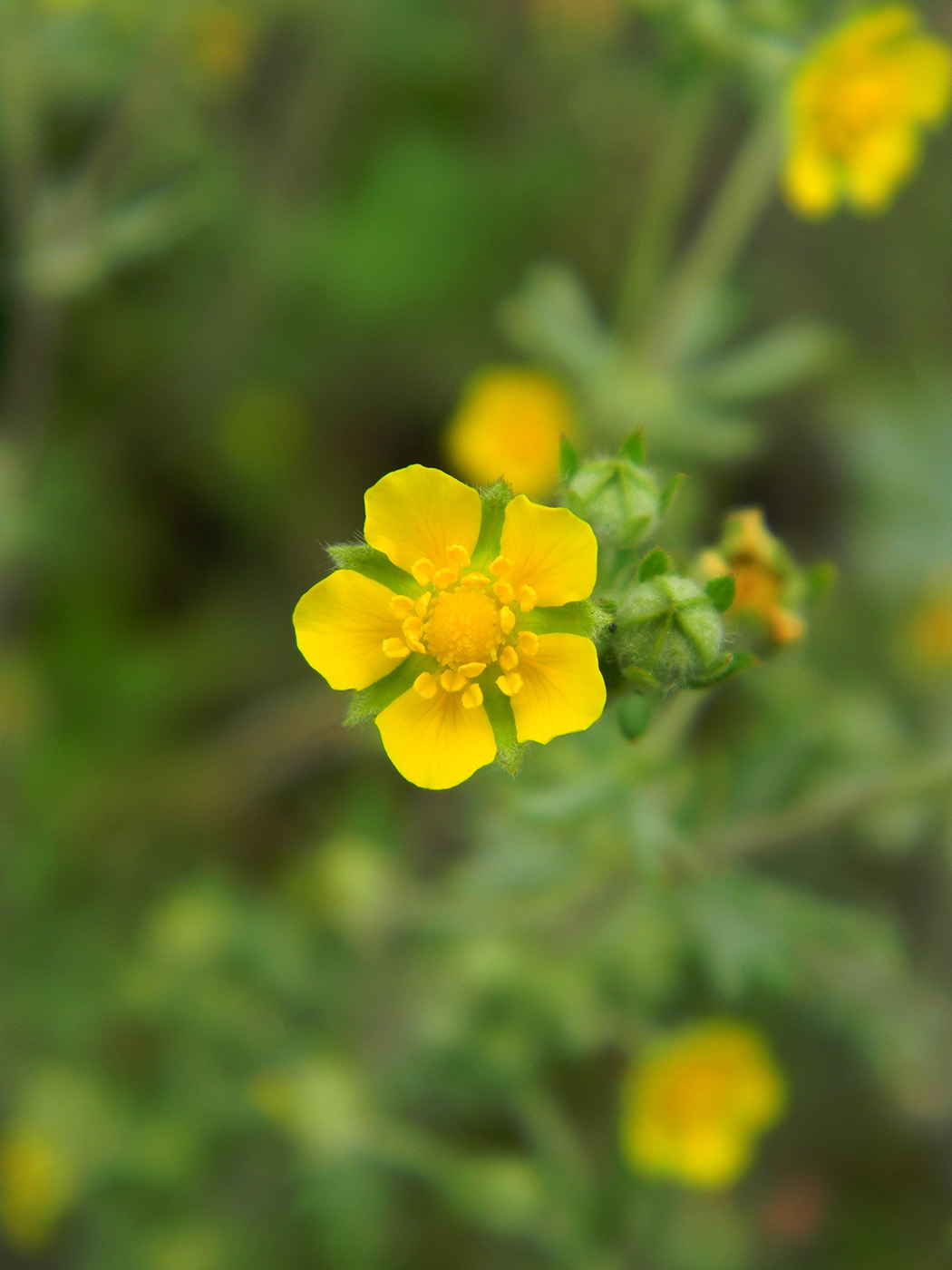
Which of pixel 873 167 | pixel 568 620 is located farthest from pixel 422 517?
pixel 873 167

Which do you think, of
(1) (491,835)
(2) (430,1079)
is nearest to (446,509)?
(1) (491,835)

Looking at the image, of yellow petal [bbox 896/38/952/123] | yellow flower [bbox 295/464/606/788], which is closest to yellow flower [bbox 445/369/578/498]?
yellow petal [bbox 896/38/952/123]

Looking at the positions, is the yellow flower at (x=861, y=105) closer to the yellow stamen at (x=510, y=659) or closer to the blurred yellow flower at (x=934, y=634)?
the blurred yellow flower at (x=934, y=634)

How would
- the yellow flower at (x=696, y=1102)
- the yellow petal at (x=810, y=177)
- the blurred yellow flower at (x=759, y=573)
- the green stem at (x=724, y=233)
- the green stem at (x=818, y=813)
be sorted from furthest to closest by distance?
the green stem at (x=724, y=233), the yellow flower at (x=696, y=1102), the yellow petal at (x=810, y=177), the green stem at (x=818, y=813), the blurred yellow flower at (x=759, y=573)

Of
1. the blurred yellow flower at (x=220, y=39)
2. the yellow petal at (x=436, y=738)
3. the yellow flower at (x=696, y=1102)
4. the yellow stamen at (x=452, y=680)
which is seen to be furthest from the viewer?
the blurred yellow flower at (x=220, y=39)

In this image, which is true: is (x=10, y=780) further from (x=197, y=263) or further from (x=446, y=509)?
(x=446, y=509)

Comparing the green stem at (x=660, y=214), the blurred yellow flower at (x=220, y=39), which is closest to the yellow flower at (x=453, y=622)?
the green stem at (x=660, y=214)
